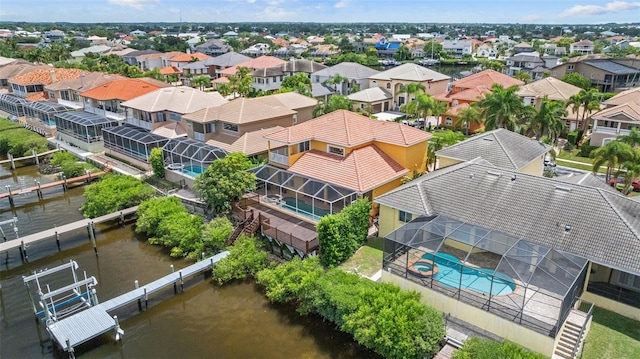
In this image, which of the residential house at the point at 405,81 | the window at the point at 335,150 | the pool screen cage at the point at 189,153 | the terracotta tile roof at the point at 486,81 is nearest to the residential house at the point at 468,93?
the terracotta tile roof at the point at 486,81

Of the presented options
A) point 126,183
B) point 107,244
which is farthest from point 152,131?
point 107,244

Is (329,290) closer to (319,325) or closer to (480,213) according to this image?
(319,325)

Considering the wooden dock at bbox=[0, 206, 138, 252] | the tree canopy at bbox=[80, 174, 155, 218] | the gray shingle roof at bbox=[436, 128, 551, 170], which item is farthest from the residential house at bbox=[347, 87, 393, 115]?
the wooden dock at bbox=[0, 206, 138, 252]

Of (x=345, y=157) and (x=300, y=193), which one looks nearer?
(x=300, y=193)

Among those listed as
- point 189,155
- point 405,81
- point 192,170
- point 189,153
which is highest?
point 405,81

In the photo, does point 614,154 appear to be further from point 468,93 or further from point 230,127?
point 230,127

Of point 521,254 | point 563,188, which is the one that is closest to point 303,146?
point 563,188

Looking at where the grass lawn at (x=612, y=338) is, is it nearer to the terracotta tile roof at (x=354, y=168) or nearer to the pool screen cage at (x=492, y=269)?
the pool screen cage at (x=492, y=269)

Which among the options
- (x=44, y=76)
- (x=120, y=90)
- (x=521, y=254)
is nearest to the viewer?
Answer: (x=521, y=254)
